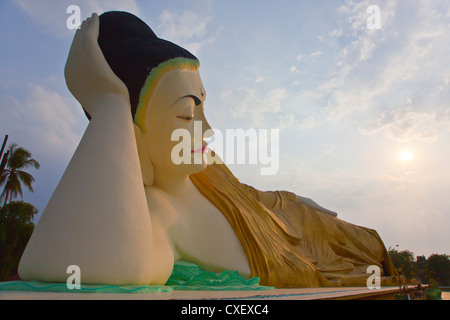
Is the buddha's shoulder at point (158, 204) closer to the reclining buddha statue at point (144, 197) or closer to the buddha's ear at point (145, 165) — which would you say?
the reclining buddha statue at point (144, 197)

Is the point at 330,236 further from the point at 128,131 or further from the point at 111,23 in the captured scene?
the point at 111,23

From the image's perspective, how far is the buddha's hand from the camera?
2857mm

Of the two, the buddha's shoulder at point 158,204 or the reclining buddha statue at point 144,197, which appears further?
the buddha's shoulder at point 158,204

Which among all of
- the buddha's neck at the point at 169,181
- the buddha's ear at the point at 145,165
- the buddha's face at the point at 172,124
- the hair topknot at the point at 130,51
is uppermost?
the hair topknot at the point at 130,51

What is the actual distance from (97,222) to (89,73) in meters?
1.44

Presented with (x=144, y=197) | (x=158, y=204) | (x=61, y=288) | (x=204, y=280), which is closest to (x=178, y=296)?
(x=61, y=288)

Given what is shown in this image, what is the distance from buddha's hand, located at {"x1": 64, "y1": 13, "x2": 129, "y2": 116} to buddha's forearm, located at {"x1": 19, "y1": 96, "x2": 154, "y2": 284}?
15.1 inches

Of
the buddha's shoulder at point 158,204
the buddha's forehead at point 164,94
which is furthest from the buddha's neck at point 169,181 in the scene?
the buddha's forehead at point 164,94

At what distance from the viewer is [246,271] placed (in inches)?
136

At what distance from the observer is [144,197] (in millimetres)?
2676

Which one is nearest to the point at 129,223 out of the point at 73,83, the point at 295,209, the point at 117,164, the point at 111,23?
the point at 117,164

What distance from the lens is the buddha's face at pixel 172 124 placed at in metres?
3.38

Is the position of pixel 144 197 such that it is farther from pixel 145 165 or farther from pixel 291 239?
pixel 291 239

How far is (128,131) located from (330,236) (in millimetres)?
4206
